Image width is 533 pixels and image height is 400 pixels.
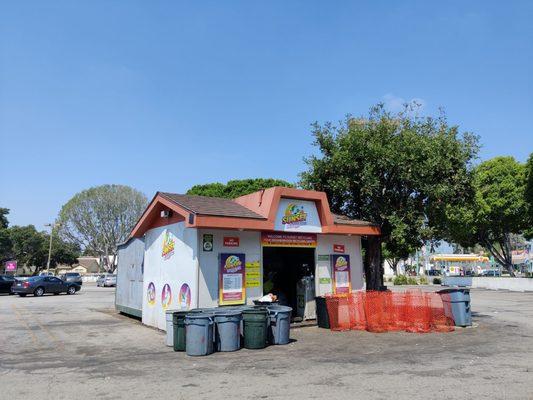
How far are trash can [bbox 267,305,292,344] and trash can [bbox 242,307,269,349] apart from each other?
0.44 metres

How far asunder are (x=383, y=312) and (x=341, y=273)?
8.38ft

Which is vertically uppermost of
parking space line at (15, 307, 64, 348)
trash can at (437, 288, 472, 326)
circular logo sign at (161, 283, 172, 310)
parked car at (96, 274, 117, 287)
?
parked car at (96, 274, 117, 287)

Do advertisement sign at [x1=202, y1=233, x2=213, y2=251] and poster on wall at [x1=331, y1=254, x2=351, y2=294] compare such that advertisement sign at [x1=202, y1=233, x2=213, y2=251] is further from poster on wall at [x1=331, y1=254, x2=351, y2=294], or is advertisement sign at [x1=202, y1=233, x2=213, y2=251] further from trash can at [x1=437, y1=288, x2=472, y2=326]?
trash can at [x1=437, y1=288, x2=472, y2=326]

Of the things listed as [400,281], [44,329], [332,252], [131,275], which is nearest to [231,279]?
[332,252]

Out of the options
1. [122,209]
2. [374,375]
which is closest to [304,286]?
[374,375]

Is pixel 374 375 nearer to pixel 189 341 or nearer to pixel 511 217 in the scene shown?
pixel 189 341

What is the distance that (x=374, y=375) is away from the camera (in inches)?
302

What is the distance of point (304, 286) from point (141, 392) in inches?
355

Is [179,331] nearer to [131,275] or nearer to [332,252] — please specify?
[332,252]

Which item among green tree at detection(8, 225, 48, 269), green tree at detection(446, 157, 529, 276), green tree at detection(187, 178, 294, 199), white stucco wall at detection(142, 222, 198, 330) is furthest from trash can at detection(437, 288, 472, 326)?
green tree at detection(8, 225, 48, 269)

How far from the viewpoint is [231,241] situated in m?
13.3

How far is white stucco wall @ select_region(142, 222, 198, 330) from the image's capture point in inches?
502

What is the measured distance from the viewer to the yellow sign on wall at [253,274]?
1351 centimetres

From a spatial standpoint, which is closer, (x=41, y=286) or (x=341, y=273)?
(x=341, y=273)
